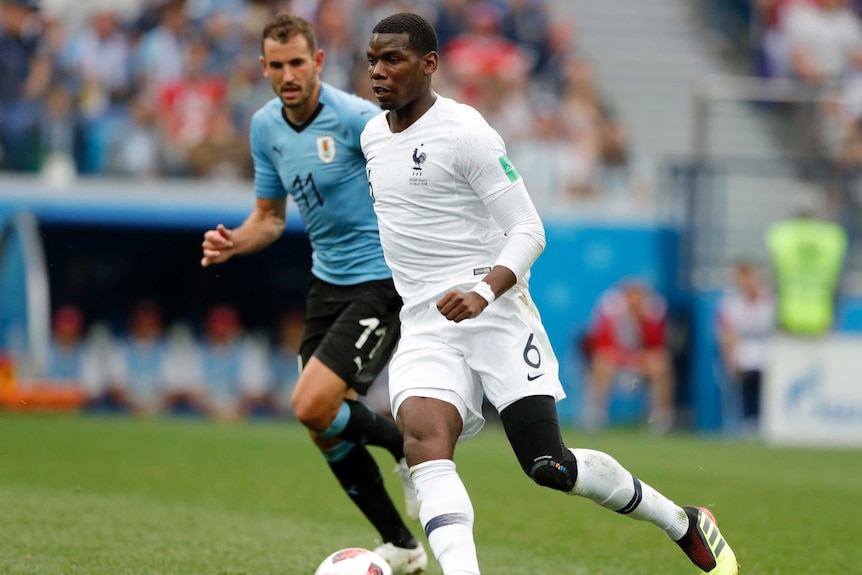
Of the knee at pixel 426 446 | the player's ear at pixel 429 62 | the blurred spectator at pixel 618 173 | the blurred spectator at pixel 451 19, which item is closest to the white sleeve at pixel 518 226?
the player's ear at pixel 429 62

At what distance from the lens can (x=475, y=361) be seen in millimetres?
5531

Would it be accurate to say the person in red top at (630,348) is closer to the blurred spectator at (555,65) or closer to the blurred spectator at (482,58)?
the blurred spectator at (482,58)

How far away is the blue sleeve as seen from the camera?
7.09 metres

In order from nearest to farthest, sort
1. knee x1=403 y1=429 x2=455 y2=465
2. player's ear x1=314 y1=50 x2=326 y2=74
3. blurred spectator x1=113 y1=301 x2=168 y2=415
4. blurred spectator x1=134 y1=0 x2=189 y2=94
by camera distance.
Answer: knee x1=403 y1=429 x2=455 y2=465 → player's ear x1=314 y1=50 x2=326 y2=74 → blurred spectator x1=134 y1=0 x2=189 y2=94 → blurred spectator x1=113 y1=301 x2=168 y2=415

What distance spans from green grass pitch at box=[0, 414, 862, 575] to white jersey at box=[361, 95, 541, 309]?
175 cm

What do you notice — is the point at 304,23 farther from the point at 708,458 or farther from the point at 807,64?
the point at 807,64

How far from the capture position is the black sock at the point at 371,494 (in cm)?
693

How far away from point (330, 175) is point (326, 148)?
0.47 ft

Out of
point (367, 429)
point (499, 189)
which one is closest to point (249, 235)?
point (367, 429)

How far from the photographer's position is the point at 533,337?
5.61 m

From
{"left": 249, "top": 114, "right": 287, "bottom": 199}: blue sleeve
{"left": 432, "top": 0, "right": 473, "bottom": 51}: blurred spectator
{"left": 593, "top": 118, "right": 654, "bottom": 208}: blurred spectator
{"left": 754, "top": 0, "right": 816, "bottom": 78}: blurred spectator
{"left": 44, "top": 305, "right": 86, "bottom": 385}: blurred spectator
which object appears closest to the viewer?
{"left": 249, "top": 114, "right": 287, "bottom": 199}: blue sleeve

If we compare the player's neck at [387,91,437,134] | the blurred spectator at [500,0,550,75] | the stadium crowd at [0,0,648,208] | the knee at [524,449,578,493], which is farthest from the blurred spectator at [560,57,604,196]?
the knee at [524,449,578,493]

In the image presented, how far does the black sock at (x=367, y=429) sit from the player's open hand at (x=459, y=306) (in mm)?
1867

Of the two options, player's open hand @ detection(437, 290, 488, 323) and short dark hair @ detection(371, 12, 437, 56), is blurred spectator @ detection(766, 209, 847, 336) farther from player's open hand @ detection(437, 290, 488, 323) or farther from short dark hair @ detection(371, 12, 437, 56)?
player's open hand @ detection(437, 290, 488, 323)
